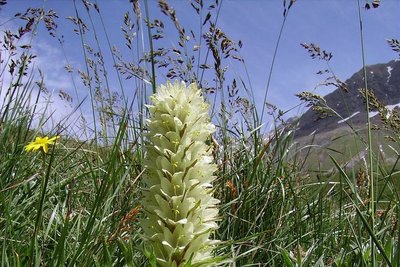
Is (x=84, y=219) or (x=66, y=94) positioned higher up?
(x=66, y=94)

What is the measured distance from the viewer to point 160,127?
2328 mm

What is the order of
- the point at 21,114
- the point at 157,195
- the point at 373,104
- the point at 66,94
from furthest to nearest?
the point at 66,94, the point at 21,114, the point at 373,104, the point at 157,195

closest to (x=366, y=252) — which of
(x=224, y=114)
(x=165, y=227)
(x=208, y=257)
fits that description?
(x=208, y=257)

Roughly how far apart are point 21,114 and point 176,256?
3.33 m

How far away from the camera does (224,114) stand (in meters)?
5.26

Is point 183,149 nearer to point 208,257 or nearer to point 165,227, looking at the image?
point 165,227

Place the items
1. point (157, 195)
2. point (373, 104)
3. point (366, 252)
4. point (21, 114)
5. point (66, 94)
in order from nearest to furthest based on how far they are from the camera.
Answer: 1. point (157, 195)
2. point (366, 252)
3. point (373, 104)
4. point (21, 114)
5. point (66, 94)

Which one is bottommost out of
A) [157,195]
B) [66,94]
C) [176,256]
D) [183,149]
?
[176,256]

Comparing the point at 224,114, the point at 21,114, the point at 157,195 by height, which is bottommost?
the point at 157,195

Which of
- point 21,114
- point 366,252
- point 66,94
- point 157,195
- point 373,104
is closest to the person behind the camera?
point 157,195

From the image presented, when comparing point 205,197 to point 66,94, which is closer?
point 205,197

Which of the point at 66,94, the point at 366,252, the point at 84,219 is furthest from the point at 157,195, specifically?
the point at 66,94

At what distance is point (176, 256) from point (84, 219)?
174cm

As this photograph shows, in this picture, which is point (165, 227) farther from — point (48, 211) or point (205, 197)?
point (48, 211)
